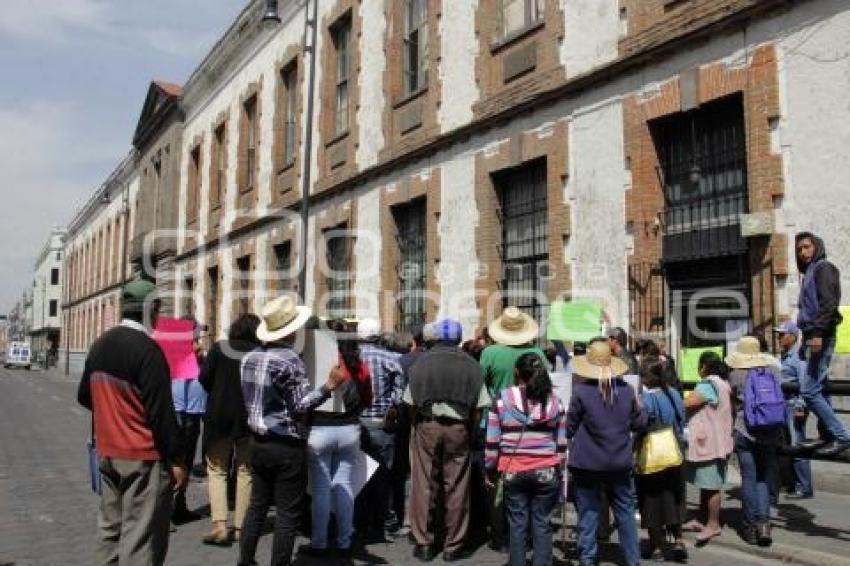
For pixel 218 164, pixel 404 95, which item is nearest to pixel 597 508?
pixel 404 95

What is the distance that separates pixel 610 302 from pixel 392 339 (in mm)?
4017

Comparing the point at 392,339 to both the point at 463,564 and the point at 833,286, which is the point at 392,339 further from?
the point at 833,286

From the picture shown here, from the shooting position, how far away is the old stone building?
9000mm

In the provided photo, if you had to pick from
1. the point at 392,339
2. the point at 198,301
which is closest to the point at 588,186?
the point at 392,339

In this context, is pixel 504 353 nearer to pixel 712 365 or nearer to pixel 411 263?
pixel 712 365

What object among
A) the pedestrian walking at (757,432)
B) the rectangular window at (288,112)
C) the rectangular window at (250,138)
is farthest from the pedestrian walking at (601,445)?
the rectangular window at (250,138)

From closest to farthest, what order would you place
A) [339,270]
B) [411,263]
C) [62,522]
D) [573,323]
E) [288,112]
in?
[62,522], [573,323], [411,263], [339,270], [288,112]

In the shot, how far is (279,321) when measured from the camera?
225 inches

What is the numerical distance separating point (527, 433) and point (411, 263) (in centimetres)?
1052

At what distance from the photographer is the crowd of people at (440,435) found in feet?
15.4

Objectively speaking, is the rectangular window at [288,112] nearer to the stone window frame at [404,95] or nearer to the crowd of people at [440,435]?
the stone window frame at [404,95]

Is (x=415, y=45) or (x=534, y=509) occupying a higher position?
(x=415, y=45)

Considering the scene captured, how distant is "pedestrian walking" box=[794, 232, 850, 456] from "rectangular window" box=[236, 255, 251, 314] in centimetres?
1904

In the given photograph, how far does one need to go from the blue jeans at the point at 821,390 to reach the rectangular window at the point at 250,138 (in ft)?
63.7
